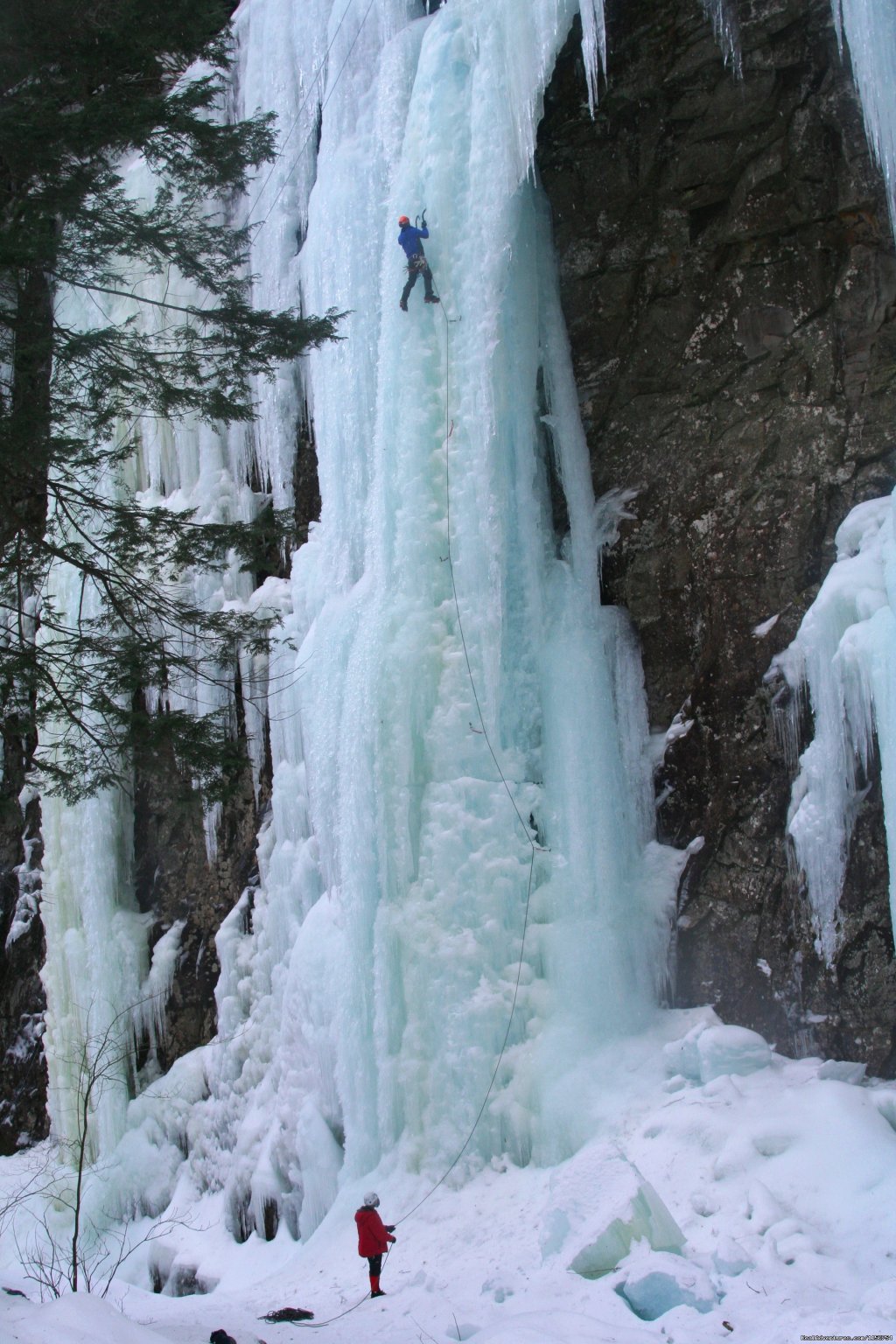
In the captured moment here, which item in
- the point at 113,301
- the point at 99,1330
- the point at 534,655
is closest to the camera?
the point at 99,1330

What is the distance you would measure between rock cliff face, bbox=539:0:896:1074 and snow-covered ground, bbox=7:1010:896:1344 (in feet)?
2.34

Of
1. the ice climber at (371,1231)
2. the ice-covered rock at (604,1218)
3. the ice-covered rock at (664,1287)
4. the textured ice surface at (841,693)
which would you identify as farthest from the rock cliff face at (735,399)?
the ice climber at (371,1231)

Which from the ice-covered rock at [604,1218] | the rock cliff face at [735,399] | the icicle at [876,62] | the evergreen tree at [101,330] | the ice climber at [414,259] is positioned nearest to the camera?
the ice-covered rock at [604,1218]

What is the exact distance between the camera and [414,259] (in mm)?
8578

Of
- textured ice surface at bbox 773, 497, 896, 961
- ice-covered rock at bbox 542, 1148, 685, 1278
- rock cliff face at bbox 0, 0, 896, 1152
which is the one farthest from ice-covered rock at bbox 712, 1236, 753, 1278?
textured ice surface at bbox 773, 497, 896, 961

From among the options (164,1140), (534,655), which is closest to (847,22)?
(534,655)

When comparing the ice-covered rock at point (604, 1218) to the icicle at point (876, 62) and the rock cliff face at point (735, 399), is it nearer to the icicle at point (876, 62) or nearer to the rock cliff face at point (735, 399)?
the rock cliff face at point (735, 399)

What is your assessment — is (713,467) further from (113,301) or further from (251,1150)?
(113,301)

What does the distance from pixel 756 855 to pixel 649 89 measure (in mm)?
5422

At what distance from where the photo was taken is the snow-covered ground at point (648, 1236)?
4.91 metres

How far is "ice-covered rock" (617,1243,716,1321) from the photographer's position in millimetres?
5176

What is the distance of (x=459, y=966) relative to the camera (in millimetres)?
7656

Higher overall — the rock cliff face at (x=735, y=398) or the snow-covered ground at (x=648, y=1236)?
the rock cliff face at (x=735, y=398)

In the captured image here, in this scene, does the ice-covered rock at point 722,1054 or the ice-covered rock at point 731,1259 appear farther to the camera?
the ice-covered rock at point 722,1054
